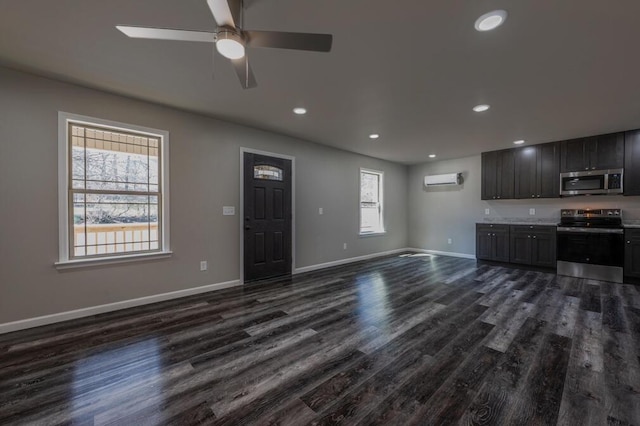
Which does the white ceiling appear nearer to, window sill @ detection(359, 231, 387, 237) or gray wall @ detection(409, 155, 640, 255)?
gray wall @ detection(409, 155, 640, 255)

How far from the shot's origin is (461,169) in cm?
662

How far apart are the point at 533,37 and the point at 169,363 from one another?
379cm

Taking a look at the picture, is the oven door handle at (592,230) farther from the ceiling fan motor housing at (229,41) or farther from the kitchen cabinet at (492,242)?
the ceiling fan motor housing at (229,41)

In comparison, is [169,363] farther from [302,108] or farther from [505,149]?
[505,149]

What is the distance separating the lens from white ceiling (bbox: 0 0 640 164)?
186cm

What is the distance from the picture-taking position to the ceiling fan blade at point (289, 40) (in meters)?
1.60

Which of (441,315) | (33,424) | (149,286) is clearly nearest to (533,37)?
(441,315)

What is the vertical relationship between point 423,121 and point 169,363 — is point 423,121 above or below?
above

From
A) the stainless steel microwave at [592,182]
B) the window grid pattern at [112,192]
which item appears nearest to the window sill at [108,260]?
the window grid pattern at [112,192]

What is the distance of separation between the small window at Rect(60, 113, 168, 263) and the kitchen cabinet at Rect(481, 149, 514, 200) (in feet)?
20.6

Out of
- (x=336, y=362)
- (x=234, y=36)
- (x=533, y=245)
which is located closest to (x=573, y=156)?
(x=533, y=245)

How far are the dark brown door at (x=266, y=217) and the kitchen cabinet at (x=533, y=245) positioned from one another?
14.9ft

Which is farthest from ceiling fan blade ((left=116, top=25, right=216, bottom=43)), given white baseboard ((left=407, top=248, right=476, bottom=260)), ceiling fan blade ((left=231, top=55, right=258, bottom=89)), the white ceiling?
white baseboard ((left=407, top=248, right=476, bottom=260))

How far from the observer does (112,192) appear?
128 inches
